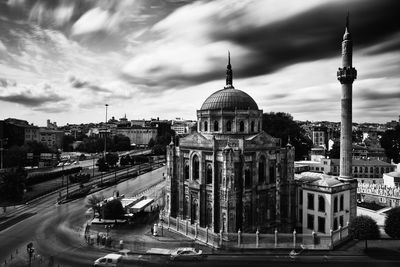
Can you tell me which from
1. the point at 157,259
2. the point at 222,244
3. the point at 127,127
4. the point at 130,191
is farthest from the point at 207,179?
the point at 127,127

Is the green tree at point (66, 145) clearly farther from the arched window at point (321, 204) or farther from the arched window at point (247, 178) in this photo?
the arched window at point (321, 204)

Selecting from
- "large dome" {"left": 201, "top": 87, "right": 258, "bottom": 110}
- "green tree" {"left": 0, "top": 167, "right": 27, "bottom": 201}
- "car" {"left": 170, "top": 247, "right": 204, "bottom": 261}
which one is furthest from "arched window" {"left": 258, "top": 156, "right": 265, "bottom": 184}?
"green tree" {"left": 0, "top": 167, "right": 27, "bottom": 201}

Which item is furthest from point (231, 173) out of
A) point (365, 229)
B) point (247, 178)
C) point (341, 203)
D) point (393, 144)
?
point (393, 144)

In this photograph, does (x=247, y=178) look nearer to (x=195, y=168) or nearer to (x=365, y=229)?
(x=195, y=168)

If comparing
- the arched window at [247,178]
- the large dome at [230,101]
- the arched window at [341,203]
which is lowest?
the arched window at [341,203]

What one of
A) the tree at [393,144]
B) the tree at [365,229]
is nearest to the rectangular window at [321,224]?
the tree at [365,229]

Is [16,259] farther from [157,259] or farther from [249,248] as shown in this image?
[249,248]
